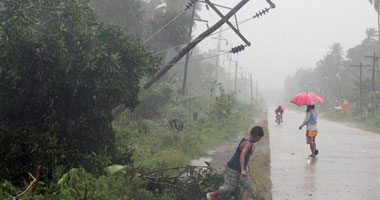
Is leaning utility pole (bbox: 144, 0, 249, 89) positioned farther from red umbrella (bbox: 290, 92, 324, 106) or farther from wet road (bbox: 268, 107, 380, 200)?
wet road (bbox: 268, 107, 380, 200)

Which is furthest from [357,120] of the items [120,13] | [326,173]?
[326,173]

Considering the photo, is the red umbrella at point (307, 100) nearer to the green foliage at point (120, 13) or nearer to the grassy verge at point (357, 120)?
the green foliage at point (120, 13)

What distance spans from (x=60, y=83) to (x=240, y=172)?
3.14 meters

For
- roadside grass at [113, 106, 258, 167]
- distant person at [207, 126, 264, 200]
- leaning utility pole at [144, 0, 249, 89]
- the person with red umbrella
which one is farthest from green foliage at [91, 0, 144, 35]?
distant person at [207, 126, 264, 200]

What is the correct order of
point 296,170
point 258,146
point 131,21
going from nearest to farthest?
point 296,170
point 258,146
point 131,21

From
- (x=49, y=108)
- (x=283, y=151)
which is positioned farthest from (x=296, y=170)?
(x=49, y=108)

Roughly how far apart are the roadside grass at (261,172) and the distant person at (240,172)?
29.2 inches

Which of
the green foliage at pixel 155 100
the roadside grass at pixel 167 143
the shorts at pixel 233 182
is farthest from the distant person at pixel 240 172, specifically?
the green foliage at pixel 155 100

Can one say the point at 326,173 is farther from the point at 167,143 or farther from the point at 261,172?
the point at 167,143

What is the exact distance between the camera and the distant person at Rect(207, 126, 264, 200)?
22.9ft

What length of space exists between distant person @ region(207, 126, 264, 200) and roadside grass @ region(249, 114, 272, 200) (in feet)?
2.43

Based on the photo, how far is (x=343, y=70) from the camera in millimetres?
96625

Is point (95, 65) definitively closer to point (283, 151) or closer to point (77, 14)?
point (77, 14)

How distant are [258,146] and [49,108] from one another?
12.0 m
